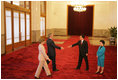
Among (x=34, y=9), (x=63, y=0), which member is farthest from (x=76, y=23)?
(x=34, y=9)

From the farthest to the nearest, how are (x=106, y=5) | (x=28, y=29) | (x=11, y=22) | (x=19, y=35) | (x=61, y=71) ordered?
(x=106, y=5), (x=28, y=29), (x=19, y=35), (x=11, y=22), (x=61, y=71)

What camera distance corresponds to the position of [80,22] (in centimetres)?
1861

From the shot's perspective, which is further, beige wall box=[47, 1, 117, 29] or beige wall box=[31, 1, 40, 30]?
beige wall box=[47, 1, 117, 29]

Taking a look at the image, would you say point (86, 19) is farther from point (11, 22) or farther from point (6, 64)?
point (6, 64)

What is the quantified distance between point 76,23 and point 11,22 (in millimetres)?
11647

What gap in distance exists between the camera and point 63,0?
59.3ft

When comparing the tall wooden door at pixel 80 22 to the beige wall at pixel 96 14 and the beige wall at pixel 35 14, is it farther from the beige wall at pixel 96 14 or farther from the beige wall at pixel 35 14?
the beige wall at pixel 35 14

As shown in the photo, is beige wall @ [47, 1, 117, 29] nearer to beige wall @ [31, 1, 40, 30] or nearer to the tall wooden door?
the tall wooden door

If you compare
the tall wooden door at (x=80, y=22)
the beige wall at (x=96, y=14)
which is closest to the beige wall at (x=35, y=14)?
the beige wall at (x=96, y=14)

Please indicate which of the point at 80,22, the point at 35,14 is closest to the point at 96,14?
the point at 80,22

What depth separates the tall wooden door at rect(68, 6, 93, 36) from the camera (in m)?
18.2

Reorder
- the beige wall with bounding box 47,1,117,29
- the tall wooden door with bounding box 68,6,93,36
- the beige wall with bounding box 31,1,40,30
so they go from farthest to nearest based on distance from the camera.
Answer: the tall wooden door with bounding box 68,6,93,36 → the beige wall with bounding box 47,1,117,29 → the beige wall with bounding box 31,1,40,30

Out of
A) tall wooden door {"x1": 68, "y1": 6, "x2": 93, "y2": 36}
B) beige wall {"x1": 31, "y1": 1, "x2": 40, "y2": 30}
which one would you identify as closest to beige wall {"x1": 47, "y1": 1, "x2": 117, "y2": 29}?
tall wooden door {"x1": 68, "y1": 6, "x2": 93, "y2": 36}

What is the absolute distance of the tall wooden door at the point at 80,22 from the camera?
59.6 feet
